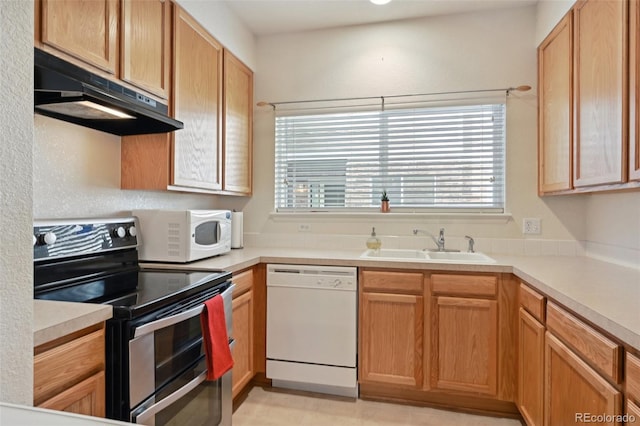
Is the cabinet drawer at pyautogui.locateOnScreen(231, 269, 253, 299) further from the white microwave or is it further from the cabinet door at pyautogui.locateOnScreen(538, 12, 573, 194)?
Result: the cabinet door at pyautogui.locateOnScreen(538, 12, 573, 194)

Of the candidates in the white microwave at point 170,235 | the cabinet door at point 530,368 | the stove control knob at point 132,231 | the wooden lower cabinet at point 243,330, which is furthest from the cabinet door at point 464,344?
the stove control knob at point 132,231

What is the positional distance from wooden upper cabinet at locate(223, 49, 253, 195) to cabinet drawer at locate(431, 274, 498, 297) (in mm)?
1541

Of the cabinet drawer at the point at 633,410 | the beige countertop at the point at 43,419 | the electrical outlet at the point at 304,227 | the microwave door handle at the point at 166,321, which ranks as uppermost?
the electrical outlet at the point at 304,227

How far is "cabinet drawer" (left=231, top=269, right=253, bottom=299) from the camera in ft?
6.81

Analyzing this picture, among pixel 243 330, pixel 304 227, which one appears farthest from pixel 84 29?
pixel 304 227

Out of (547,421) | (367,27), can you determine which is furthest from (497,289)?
(367,27)

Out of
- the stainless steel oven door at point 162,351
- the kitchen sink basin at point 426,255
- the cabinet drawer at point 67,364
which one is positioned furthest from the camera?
the kitchen sink basin at point 426,255

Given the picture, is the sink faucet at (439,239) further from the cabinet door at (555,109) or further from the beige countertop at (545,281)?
the cabinet door at (555,109)

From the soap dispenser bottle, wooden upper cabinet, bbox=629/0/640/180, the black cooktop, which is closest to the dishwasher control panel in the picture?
the soap dispenser bottle

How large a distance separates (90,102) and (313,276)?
4.85 feet

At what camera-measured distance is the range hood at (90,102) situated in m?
1.23

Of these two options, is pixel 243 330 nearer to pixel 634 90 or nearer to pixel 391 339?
pixel 391 339

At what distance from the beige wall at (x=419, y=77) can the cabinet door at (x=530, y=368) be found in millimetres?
880

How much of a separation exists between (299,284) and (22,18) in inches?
71.3
